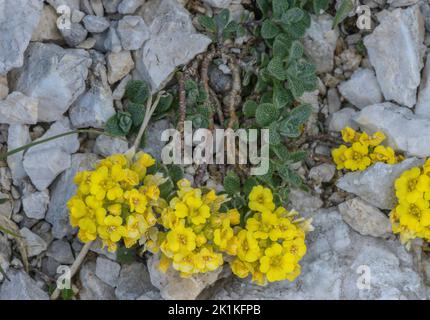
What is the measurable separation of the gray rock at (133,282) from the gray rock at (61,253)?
34 cm

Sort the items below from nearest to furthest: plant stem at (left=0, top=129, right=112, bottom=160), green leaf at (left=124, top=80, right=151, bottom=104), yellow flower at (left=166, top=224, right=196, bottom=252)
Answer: yellow flower at (left=166, top=224, right=196, bottom=252)
plant stem at (left=0, top=129, right=112, bottom=160)
green leaf at (left=124, top=80, right=151, bottom=104)

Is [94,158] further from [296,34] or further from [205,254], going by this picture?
[296,34]

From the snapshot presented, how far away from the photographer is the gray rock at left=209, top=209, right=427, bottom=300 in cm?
420

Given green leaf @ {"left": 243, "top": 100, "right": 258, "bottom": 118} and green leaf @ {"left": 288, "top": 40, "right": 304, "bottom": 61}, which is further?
green leaf @ {"left": 243, "top": 100, "right": 258, "bottom": 118}

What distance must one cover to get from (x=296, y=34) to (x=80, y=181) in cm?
166

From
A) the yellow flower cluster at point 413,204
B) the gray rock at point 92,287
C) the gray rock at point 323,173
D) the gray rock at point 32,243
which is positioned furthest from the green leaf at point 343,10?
the gray rock at point 32,243

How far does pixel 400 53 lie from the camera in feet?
14.6

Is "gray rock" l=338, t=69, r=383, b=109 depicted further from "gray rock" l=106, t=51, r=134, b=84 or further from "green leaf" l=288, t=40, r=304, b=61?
"gray rock" l=106, t=51, r=134, b=84

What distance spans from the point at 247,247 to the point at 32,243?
1.32 meters

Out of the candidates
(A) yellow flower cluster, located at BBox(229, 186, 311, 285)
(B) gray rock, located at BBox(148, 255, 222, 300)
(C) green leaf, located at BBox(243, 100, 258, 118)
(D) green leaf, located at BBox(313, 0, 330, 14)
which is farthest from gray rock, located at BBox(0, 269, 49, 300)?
(D) green leaf, located at BBox(313, 0, 330, 14)

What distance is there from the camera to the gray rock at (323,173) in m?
4.51

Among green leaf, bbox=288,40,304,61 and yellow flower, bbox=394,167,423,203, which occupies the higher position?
green leaf, bbox=288,40,304,61

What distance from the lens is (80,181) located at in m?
4.03

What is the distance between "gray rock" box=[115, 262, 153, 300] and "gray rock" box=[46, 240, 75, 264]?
1.12 feet
